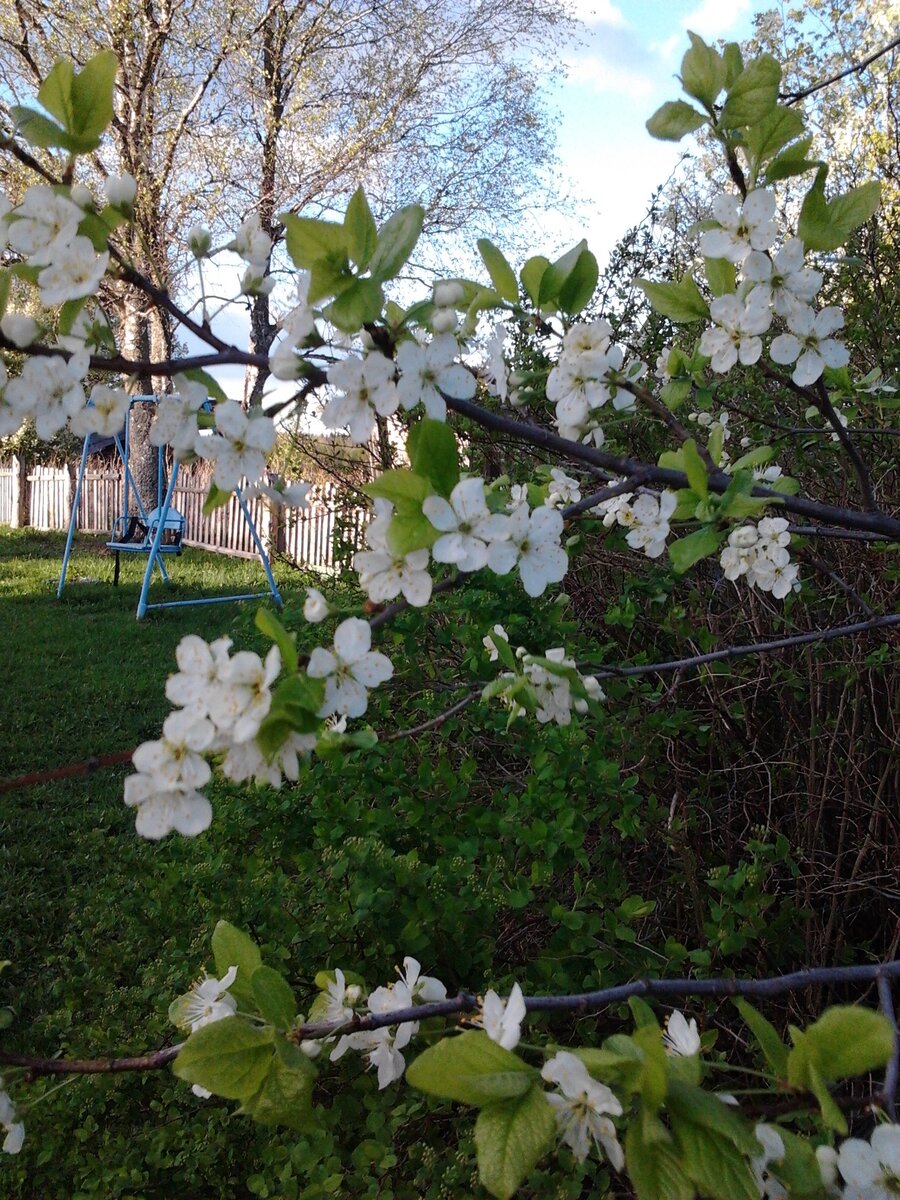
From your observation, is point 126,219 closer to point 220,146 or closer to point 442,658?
point 442,658

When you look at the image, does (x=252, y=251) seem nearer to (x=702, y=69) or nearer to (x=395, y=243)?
(x=395, y=243)

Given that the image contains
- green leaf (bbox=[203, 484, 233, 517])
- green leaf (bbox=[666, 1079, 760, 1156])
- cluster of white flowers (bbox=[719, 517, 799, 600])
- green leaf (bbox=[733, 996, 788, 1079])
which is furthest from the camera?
cluster of white flowers (bbox=[719, 517, 799, 600])

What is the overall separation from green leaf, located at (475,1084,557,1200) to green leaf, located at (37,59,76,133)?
810mm

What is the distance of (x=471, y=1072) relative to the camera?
1.94 ft

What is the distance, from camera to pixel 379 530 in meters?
0.74

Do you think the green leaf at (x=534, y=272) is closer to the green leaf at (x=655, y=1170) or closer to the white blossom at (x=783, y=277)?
the white blossom at (x=783, y=277)

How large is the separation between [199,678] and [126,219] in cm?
42

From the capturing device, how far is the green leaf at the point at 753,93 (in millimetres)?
894

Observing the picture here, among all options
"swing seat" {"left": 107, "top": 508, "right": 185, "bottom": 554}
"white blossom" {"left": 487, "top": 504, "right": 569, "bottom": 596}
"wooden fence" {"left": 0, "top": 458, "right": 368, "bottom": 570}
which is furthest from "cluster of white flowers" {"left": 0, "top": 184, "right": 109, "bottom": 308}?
"wooden fence" {"left": 0, "top": 458, "right": 368, "bottom": 570}

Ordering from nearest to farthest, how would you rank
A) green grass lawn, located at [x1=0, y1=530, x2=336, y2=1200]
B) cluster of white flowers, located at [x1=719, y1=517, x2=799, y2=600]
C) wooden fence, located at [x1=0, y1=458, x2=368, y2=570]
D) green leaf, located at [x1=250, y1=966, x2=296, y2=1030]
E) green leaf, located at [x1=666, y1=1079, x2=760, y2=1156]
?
1. green leaf, located at [x1=666, y1=1079, x2=760, y2=1156]
2. green leaf, located at [x1=250, y1=966, x2=296, y2=1030]
3. cluster of white flowers, located at [x1=719, y1=517, x2=799, y2=600]
4. green grass lawn, located at [x1=0, y1=530, x2=336, y2=1200]
5. wooden fence, located at [x1=0, y1=458, x2=368, y2=570]

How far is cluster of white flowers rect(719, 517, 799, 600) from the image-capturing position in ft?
4.67

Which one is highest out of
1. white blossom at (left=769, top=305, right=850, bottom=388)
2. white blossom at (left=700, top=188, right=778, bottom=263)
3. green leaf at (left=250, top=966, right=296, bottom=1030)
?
white blossom at (left=700, top=188, right=778, bottom=263)

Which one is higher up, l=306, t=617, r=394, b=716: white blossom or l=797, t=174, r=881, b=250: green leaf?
l=797, t=174, r=881, b=250: green leaf

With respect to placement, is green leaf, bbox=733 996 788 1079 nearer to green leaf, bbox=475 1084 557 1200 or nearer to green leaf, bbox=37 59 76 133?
green leaf, bbox=475 1084 557 1200
